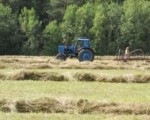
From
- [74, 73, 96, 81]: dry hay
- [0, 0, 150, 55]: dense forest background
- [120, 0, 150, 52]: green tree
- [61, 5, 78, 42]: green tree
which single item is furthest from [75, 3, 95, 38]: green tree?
[74, 73, 96, 81]: dry hay

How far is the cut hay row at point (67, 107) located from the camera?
9.48 metres

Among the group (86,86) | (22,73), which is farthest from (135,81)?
(22,73)

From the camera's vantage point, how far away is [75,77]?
58.0ft

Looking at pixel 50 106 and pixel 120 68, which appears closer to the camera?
pixel 50 106

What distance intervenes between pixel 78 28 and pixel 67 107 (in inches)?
2635

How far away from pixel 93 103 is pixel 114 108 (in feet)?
1.46

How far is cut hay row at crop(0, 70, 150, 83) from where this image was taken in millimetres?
17438

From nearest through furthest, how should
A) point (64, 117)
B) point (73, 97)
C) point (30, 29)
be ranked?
point (64, 117)
point (73, 97)
point (30, 29)

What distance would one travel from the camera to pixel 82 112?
9.55 meters

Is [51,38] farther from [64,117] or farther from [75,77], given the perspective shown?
[64,117]

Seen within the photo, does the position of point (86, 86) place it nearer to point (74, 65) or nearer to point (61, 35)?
point (74, 65)

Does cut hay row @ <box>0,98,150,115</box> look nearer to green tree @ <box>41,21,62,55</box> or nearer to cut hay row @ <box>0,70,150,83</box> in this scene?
cut hay row @ <box>0,70,150,83</box>

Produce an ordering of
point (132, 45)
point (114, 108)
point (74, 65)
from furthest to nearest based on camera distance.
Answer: point (132, 45), point (74, 65), point (114, 108)

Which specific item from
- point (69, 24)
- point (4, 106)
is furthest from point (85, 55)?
point (69, 24)
